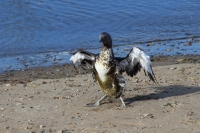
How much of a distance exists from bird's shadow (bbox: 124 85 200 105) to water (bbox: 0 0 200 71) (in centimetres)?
365

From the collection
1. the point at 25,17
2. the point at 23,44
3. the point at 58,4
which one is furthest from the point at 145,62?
the point at 58,4

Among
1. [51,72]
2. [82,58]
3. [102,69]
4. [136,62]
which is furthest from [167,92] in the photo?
[51,72]

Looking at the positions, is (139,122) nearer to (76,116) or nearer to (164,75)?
(76,116)

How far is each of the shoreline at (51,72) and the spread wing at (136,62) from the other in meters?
2.66

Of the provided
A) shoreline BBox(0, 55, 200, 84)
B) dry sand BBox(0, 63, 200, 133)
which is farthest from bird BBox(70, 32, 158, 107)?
shoreline BBox(0, 55, 200, 84)

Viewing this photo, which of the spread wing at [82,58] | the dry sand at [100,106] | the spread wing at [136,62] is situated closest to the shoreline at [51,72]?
the dry sand at [100,106]

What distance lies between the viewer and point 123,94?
9.90 m

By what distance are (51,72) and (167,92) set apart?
3282 mm

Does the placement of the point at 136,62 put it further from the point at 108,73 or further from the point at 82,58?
the point at 82,58

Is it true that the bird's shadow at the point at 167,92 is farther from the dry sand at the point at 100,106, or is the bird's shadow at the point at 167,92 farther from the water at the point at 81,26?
the water at the point at 81,26

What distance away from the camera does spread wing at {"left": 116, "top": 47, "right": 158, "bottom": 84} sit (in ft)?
30.0

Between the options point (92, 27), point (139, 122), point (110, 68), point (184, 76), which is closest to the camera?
point (139, 122)

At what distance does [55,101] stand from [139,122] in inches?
73.3

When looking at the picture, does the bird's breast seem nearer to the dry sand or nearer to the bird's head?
the bird's head
